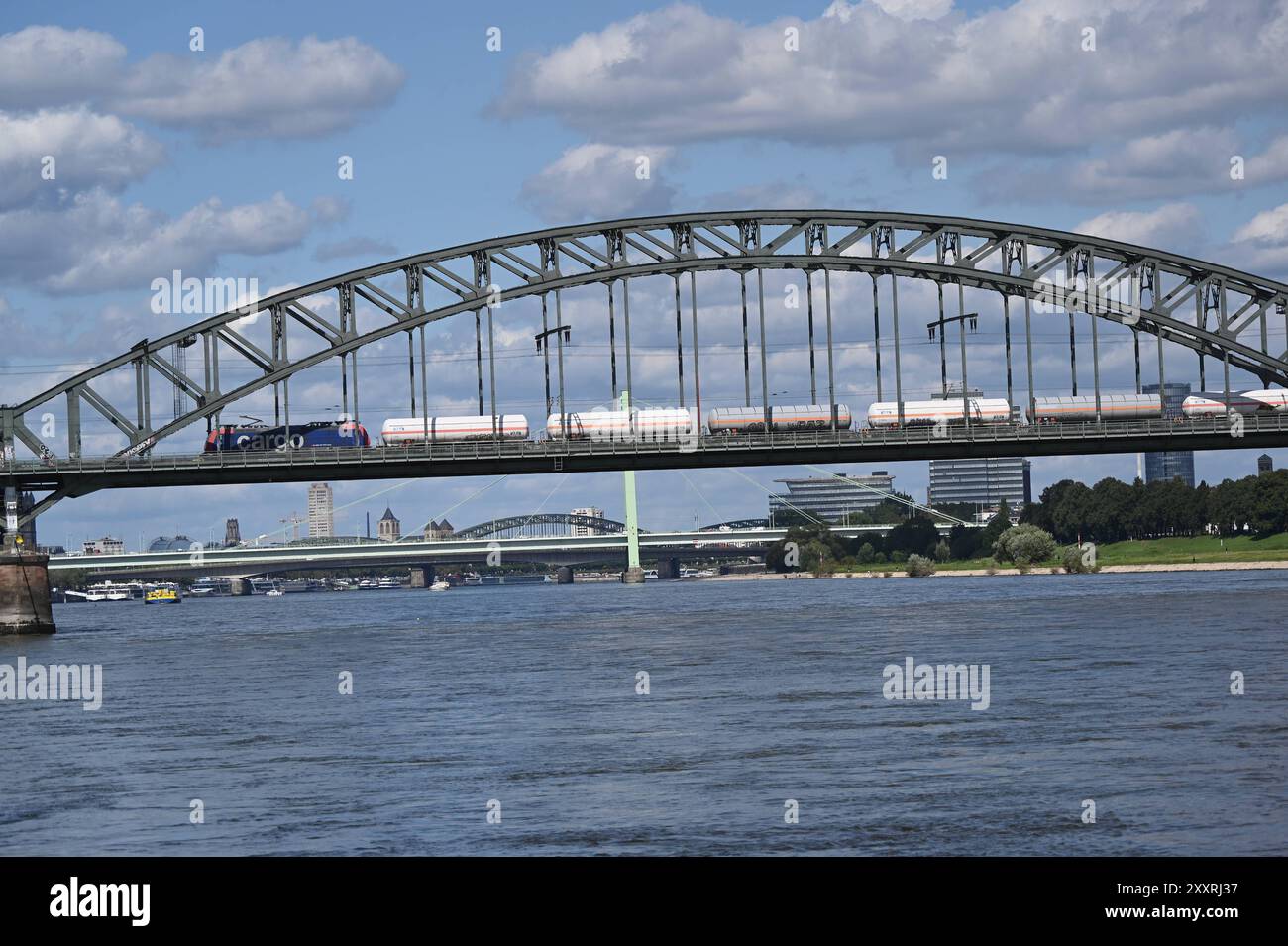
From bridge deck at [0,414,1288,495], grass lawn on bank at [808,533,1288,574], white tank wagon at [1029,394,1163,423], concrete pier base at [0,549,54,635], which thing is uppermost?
white tank wagon at [1029,394,1163,423]

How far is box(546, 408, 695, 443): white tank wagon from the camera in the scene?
382 feet

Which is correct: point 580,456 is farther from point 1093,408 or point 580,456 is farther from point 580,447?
point 1093,408

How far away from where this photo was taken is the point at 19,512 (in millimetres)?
104125

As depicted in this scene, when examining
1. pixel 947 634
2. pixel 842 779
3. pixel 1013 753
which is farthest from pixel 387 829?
pixel 947 634

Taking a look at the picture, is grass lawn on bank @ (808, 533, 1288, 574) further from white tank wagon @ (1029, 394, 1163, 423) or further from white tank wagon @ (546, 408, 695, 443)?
white tank wagon @ (546, 408, 695, 443)

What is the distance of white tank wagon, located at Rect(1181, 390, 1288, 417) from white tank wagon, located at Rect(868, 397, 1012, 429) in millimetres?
13545

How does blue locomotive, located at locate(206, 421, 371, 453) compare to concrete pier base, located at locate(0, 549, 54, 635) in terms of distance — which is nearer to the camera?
concrete pier base, located at locate(0, 549, 54, 635)

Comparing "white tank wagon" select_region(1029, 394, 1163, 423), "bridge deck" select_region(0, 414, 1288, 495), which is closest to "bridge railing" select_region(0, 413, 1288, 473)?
"bridge deck" select_region(0, 414, 1288, 495)

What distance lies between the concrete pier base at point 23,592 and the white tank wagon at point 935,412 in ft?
185

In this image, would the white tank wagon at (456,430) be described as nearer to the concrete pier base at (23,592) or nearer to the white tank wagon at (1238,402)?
the concrete pier base at (23,592)

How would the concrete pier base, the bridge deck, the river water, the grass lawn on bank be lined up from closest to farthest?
1. the river water
2. the concrete pier base
3. the bridge deck
4. the grass lawn on bank

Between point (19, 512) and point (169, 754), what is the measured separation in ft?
239

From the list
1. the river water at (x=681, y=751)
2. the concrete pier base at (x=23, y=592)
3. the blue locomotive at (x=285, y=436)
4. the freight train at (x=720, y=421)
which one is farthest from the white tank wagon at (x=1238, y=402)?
the concrete pier base at (x=23, y=592)
